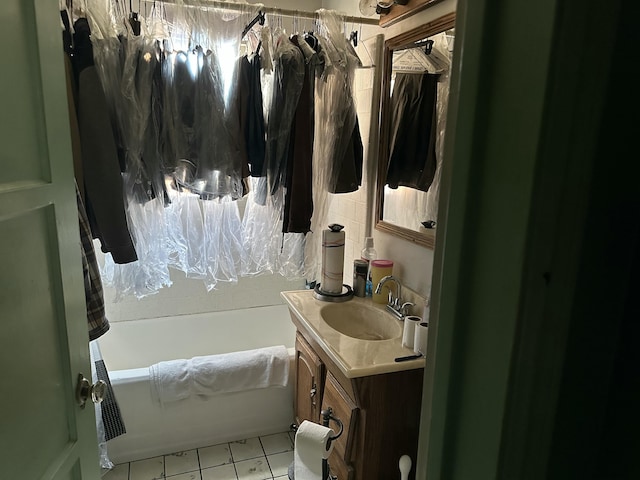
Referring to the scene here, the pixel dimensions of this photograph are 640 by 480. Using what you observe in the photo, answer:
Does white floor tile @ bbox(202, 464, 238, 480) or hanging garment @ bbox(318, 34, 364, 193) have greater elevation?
hanging garment @ bbox(318, 34, 364, 193)

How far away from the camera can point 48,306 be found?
3.17 ft

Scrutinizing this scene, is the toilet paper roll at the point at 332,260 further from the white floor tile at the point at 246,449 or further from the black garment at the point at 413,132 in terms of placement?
the white floor tile at the point at 246,449

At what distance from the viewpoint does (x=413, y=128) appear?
2053 mm

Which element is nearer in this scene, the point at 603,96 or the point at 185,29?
the point at 603,96

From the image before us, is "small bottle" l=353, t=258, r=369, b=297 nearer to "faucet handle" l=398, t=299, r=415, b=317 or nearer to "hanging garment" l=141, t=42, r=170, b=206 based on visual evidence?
"faucet handle" l=398, t=299, r=415, b=317

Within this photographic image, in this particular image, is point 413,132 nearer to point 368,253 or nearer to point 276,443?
point 368,253

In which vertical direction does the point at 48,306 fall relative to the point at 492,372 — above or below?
below

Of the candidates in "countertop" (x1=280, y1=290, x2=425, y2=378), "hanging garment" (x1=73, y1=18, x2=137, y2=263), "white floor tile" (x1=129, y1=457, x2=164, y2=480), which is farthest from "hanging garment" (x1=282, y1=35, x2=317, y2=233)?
"white floor tile" (x1=129, y1=457, x2=164, y2=480)

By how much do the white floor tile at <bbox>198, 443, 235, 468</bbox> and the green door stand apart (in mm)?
1456

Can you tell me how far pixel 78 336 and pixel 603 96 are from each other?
1161 millimetres

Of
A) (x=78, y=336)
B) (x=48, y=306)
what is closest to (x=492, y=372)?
(x=48, y=306)

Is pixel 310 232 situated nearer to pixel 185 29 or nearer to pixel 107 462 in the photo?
pixel 185 29

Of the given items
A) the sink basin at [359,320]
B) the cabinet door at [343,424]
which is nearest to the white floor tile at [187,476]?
the cabinet door at [343,424]

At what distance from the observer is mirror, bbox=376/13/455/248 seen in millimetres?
1872
